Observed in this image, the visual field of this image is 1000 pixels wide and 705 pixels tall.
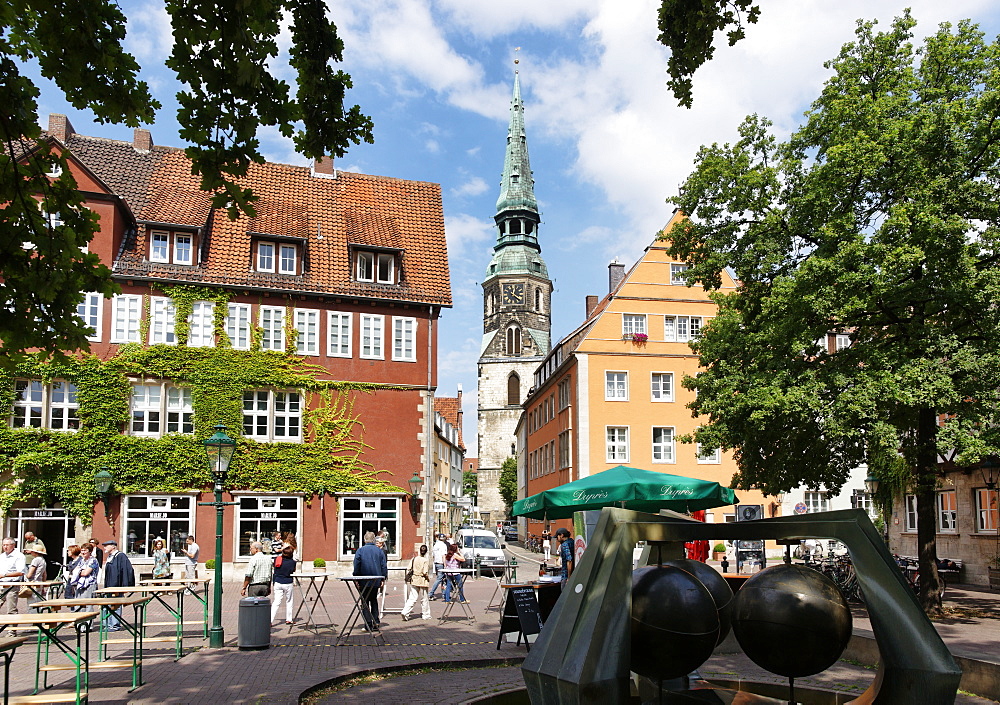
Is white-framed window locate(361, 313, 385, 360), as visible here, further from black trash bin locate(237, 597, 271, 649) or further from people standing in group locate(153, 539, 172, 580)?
black trash bin locate(237, 597, 271, 649)

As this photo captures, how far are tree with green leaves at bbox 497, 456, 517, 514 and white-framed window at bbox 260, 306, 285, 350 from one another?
205 ft

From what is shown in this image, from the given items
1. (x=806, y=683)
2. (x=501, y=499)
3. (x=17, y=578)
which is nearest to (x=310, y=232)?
(x=17, y=578)

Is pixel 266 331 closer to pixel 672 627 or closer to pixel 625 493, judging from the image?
pixel 625 493

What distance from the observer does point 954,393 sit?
55.5 feet

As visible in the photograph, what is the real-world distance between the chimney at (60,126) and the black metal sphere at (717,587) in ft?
111

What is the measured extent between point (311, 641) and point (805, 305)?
11811mm

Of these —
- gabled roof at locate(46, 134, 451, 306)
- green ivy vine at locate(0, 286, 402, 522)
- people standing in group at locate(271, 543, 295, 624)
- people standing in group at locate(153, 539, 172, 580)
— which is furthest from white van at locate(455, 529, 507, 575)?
people standing in group at locate(271, 543, 295, 624)

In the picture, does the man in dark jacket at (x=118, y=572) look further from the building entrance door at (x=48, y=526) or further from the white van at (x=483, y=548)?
the white van at (x=483, y=548)

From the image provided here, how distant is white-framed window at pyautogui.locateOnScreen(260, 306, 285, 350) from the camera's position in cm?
3048

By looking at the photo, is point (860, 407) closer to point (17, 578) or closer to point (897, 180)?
point (897, 180)

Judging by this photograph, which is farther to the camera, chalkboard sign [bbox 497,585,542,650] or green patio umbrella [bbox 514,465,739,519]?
green patio umbrella [bbox 514,465,739,519]

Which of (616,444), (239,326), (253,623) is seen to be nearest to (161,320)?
(239,326)

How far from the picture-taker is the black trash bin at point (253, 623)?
13438mm

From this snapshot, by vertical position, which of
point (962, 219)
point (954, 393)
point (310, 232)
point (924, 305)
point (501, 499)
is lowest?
point (501, 499)
